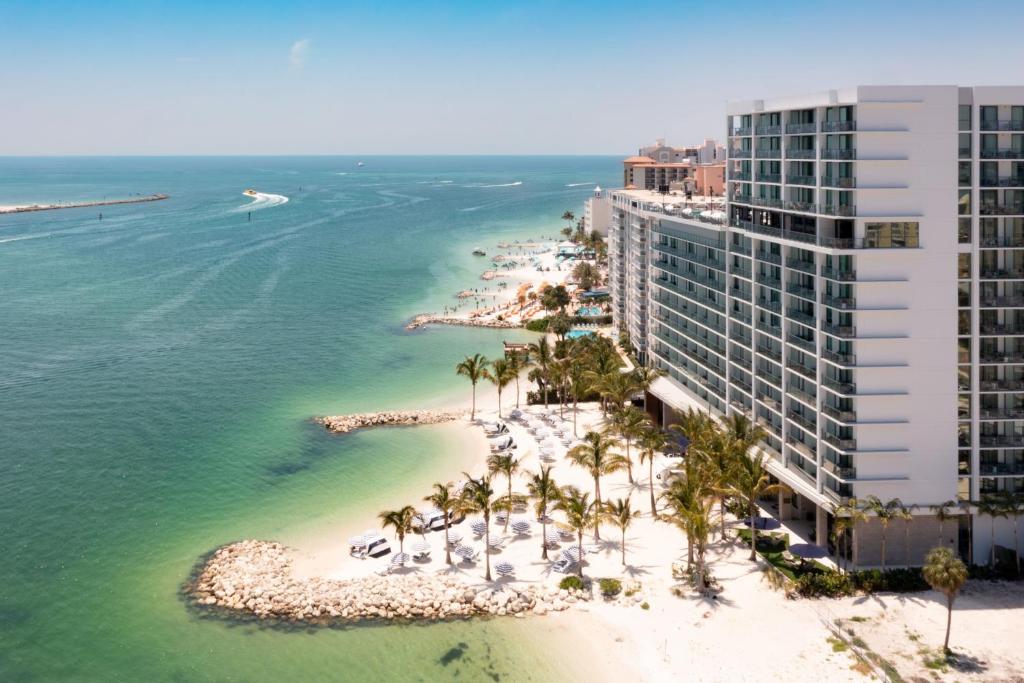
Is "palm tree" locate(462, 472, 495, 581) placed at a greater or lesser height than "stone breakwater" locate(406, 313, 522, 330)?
lesser

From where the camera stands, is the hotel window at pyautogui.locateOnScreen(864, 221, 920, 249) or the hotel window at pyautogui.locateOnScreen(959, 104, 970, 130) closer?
the hotel window at pyautogui.locateOnScreen(959, 104, 970, 130)

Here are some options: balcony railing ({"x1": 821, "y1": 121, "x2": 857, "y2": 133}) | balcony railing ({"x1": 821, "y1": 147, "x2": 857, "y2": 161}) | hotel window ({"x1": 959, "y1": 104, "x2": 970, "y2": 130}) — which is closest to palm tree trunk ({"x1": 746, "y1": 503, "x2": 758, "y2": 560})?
balcony railing ({"x1": 821, "y1": 147, "x2": 857, "y2": 161})

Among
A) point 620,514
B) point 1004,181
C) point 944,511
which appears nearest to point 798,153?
point 1004,181

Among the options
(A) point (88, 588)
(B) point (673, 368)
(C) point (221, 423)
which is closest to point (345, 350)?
(C) point (221, 423)

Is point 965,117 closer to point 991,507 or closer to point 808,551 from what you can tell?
point 991,507

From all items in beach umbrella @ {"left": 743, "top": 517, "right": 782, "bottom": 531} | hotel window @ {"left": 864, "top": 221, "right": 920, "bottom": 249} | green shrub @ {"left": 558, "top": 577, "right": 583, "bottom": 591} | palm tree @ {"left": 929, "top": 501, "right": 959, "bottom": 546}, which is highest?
hotel window @ {"left": 864, "top": 221, "right": 920, "bottom": 249}

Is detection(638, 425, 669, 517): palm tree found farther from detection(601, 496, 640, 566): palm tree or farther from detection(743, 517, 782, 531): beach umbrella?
detection(743, 517, 782, 531): beach umbrella
